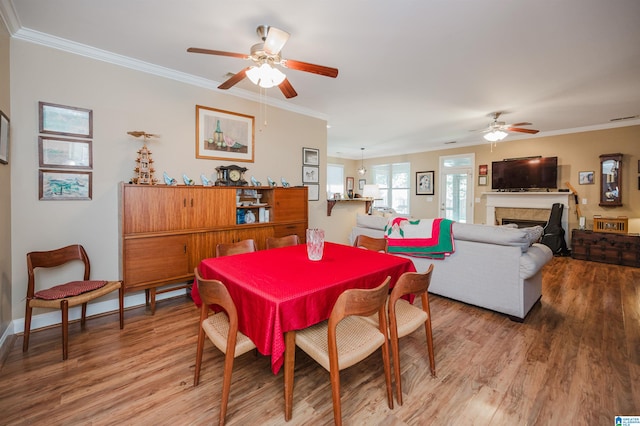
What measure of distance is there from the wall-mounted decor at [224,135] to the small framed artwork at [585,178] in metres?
6.53

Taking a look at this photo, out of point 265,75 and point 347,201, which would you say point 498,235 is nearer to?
point 265,75

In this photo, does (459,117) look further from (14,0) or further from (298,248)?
(14,0)

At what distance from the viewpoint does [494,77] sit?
11.0 feet

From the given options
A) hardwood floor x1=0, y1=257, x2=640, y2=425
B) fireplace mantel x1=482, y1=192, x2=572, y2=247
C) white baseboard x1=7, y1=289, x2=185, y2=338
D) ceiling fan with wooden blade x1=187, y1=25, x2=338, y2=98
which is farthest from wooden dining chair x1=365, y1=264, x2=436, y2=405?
fireplace mantel x1=482, y1=192, x2=572, y2=247

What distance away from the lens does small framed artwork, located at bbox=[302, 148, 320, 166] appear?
4.72 metres

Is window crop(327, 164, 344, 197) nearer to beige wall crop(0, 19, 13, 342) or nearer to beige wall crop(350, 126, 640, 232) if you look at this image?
beige wall crop(350, 126, 640, 232)

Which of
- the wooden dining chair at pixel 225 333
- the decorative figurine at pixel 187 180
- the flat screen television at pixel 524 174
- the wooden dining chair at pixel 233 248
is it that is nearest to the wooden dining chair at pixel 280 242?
the wooden dining chair at pixel 233 248

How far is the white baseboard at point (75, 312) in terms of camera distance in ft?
8.15

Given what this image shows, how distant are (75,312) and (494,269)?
13.8ft

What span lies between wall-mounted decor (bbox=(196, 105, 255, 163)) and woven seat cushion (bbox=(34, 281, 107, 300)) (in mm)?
1755

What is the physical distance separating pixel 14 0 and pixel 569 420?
15.0ft

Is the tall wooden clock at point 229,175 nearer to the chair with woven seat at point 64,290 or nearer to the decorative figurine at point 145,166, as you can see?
the decorative figurine at point 145,166

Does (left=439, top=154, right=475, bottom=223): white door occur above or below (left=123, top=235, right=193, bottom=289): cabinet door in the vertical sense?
above

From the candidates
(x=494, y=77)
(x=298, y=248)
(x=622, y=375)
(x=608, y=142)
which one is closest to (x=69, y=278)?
(x=298, y=248)
